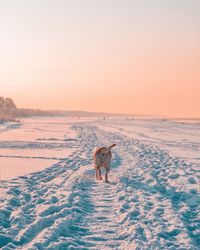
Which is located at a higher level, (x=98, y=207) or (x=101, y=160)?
(x=101, y=160)

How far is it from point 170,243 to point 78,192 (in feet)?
14.1

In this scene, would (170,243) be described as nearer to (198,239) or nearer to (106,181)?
(198,239)

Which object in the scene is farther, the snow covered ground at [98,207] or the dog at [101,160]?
the dog at [101,160]

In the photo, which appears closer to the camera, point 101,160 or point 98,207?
point 98,207

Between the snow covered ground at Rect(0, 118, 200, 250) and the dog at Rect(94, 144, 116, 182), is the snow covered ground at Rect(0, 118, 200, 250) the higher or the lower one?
the lower one

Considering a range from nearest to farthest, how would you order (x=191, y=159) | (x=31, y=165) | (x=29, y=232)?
(x=29, y=232)
(x=31, y=165)
(x=191, y=159)

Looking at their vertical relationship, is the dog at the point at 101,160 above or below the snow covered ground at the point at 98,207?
above

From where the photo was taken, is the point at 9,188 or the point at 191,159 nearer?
the point at 9,188

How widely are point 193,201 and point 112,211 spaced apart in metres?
2.32

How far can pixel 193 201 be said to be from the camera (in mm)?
9750

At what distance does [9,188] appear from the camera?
34.9 ft

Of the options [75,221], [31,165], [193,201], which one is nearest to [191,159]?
[31,165]

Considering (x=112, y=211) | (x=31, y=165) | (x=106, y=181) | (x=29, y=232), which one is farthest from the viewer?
(x=31, y=165)

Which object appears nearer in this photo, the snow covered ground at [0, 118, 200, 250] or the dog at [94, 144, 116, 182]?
the snow covered ground at [0, 118, 200, 250]
